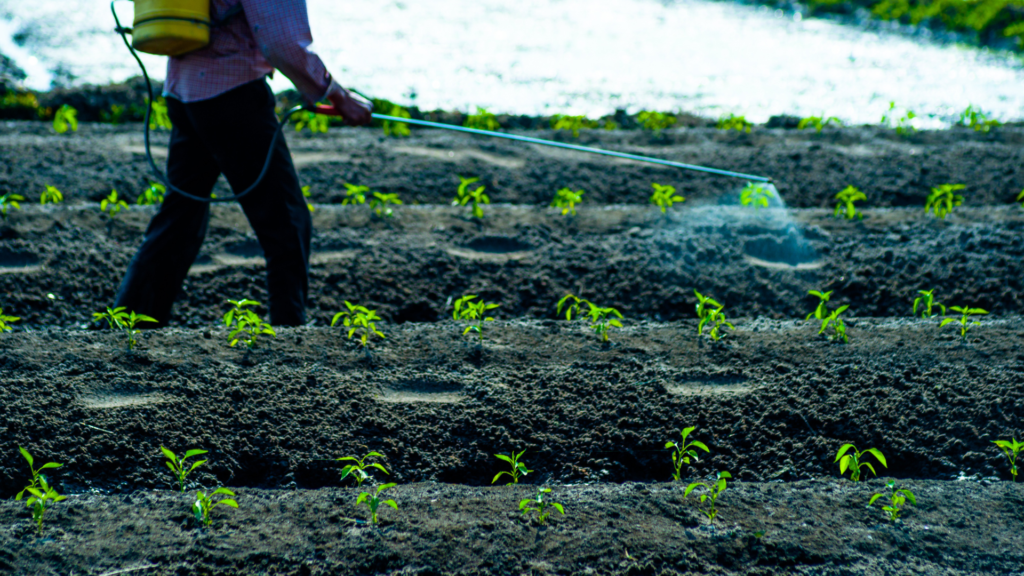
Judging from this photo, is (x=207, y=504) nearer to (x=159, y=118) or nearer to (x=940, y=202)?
(x=940, y=202)

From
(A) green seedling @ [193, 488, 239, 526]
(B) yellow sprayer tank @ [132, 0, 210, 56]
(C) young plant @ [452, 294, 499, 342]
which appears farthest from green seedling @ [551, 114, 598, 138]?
(A) green seedling @ [193, 488, 239, 526]

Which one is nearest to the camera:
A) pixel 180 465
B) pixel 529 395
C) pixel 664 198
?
pixel 180 465

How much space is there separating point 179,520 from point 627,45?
1055 centimetres

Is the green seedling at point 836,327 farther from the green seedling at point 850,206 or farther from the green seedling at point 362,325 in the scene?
the green seedling at point 362,325

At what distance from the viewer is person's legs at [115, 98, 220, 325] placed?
3182mm

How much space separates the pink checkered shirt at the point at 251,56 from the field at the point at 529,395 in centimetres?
91

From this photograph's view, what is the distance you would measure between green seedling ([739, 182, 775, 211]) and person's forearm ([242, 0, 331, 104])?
268cm

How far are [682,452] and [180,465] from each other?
1.40 m

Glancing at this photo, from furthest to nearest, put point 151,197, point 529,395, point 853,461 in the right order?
point 151,197
point 529,395
point 853,461

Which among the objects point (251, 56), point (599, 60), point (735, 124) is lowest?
point (735, 124)

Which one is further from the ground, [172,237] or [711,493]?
[172,237]

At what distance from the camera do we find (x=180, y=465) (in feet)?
7.06

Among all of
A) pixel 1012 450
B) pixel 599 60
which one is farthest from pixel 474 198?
pixel 599 60

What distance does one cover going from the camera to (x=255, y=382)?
2.62 m
